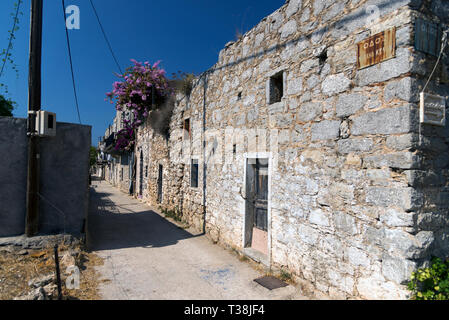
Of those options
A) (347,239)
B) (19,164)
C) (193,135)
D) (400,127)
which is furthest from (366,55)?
(19,164)

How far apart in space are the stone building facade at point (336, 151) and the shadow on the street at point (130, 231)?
5.38 ft

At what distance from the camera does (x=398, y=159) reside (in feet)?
8.27

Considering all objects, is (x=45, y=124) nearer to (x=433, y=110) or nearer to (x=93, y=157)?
Answer: (x=433, y=110)

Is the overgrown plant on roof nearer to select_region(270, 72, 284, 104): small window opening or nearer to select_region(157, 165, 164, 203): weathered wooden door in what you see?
select_region(157, 165, 164, 203): weathered wooden door

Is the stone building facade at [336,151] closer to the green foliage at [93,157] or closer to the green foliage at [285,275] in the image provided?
the green foliage at [285,275]

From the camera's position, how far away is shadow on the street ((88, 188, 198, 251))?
5.77m

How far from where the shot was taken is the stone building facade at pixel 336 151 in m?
2.49

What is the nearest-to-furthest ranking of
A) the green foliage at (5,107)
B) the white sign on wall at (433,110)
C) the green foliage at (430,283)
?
the green foliage at (430,283) → the white sign on wall at (433,110) → the green foliage at (5,107)

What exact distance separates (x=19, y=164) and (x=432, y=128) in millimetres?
6166

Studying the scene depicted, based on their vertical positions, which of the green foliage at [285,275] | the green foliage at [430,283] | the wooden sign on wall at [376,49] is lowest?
the green foliage at [285,275]

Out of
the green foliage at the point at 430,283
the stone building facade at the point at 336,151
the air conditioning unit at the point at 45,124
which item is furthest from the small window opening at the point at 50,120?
the green foliage at the point at 430,283

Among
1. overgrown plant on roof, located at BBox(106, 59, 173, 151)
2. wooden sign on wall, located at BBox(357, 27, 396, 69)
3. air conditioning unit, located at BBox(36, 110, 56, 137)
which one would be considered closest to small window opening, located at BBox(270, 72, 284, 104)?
wooden sign on wall, located at BBox(357, 27, 396, 69)

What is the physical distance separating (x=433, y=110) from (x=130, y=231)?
6.76 metres

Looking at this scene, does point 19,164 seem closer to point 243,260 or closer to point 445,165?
point 243,260
